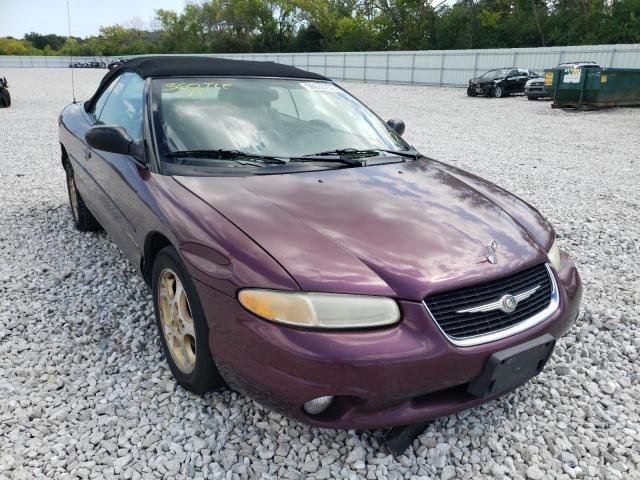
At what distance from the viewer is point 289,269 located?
185 centimetres

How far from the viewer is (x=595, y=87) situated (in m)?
15.8

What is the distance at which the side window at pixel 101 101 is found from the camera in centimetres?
391

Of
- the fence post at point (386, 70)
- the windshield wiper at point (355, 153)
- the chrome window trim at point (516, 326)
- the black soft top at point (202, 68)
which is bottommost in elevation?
the chrome window trim at point (516, 326)

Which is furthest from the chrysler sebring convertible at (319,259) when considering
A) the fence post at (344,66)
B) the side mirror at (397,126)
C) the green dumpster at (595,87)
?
the fence post at (344,66)

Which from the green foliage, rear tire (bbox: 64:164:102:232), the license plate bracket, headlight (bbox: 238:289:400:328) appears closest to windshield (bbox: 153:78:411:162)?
headlight (bbox: 238:289:400:328)

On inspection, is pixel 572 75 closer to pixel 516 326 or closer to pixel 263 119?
pixel 263 119

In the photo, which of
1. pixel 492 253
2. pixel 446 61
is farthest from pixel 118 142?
pixel 446 61

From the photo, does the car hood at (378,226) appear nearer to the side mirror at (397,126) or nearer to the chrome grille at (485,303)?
the chrome grille at (485,303)

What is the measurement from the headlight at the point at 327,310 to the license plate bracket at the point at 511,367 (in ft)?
1.36

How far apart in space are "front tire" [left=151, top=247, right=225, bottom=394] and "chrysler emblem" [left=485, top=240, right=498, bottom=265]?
1.18 m

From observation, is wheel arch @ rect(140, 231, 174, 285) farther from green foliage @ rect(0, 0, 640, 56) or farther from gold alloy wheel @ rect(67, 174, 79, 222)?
green foliage @ rect(0, 0, 640, 56)

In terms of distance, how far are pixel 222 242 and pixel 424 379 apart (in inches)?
35.9

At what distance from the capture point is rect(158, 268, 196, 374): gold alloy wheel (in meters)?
2.31

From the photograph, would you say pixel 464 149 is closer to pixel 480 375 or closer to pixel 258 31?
pixel 480 375
